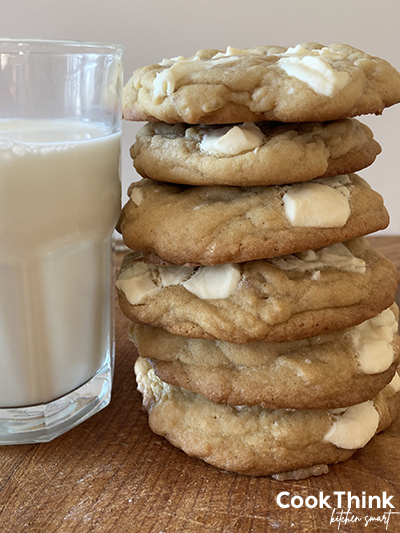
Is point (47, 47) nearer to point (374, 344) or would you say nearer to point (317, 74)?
point (317, 74)

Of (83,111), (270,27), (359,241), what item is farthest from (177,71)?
(270,27)

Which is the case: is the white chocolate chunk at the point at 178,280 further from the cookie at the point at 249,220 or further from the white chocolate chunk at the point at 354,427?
the white chocolate chunk at the point at 354,427

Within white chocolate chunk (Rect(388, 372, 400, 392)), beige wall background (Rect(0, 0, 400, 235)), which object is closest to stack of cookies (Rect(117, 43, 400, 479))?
white chocolate chunk (Rect(388, 372, 400, 392))

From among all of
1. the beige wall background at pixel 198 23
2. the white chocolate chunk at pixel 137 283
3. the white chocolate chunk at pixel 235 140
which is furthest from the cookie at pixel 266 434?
the beige wall background at pixel 198 23

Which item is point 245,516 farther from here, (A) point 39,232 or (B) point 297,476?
(A) point 39,232

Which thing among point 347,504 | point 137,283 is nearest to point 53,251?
point 137,283

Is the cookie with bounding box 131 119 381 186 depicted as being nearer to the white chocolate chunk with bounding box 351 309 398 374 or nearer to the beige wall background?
the white chocolate chunk with bounding box 351 309 398 374
